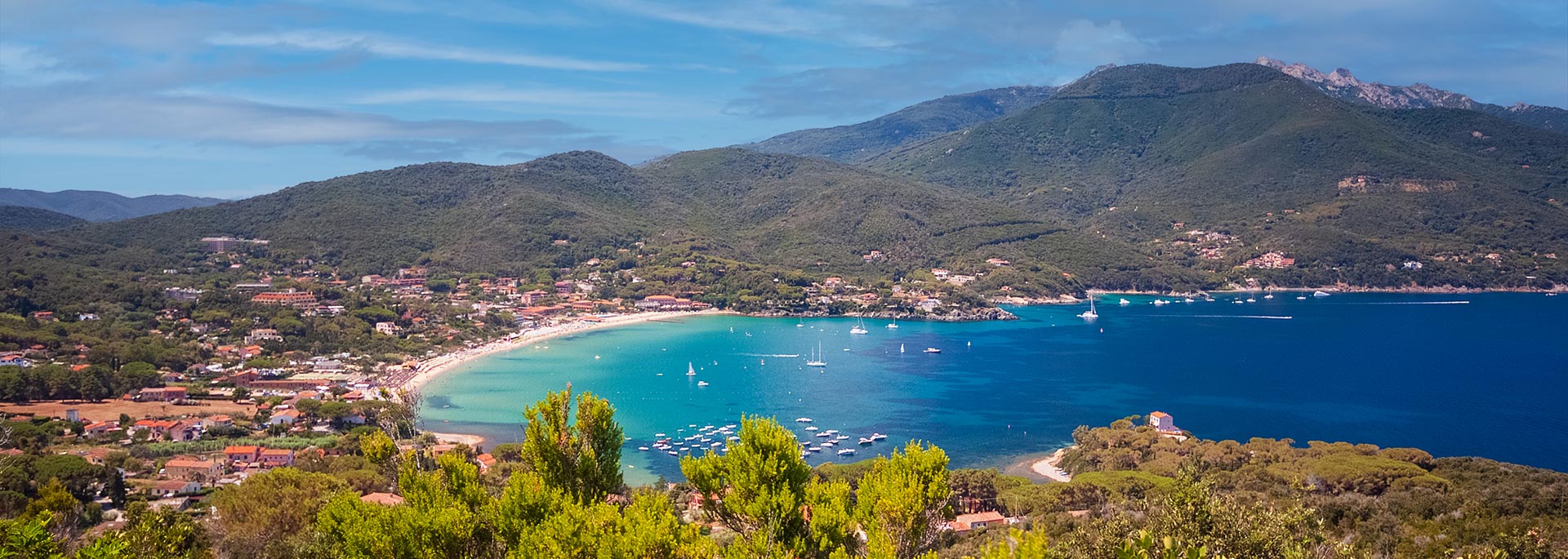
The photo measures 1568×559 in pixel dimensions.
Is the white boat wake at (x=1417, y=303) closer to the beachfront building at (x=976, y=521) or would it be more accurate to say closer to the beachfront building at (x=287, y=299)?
the beachfront building at (x=976, y=521)

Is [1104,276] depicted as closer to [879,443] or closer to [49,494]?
[879,443]

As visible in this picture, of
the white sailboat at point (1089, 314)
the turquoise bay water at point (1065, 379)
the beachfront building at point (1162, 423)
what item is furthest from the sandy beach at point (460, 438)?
the white sailboat at point (1089, 314)

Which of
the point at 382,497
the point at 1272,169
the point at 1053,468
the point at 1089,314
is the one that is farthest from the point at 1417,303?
the point at 382,497

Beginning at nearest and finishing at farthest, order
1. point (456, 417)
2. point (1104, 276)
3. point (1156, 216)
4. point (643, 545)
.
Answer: point (643, 545)
point (456, 417)
point (1104, 276)
point (1156, 216)

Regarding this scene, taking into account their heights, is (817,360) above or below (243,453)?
above

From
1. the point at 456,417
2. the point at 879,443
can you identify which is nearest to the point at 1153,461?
the point at 879,443

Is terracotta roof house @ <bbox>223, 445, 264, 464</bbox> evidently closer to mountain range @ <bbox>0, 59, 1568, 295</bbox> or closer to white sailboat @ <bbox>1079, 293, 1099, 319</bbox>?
mountain range @ <bbox>0, 59, 1568, 295</bbox>

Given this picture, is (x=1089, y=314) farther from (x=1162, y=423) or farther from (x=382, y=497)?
(x=382, y=497)

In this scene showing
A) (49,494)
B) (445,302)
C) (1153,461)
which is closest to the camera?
(49,494)
